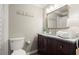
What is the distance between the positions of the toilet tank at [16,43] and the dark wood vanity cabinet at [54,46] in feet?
0.82

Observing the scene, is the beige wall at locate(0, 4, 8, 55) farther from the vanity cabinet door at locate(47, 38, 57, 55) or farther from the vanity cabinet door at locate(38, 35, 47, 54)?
the vanity cabinet door at locate(47, 38, 57, 55)

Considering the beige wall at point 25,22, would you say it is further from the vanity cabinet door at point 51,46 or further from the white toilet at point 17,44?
the vanity cabinet door at point 51,46

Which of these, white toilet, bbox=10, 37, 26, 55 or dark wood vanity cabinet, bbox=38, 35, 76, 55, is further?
white toilet, bbox=10, 37, 26, 55

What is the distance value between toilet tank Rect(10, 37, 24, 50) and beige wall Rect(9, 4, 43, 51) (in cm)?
7

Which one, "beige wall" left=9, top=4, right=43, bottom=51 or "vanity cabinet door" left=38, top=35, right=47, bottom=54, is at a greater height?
"beige wall" left=9, top=4, right=43, bottom=51

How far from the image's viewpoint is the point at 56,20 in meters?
1.04

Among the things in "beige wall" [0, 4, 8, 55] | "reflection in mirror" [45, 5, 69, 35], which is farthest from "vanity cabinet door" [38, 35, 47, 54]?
"beige wall" [0, 4, 8, 55]

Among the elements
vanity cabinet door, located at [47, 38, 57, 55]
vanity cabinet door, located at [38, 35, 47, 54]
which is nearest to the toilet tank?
vanity cabinet door, located at [38, 35, 47, 54]

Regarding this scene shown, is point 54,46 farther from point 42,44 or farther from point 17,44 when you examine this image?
point 17,44

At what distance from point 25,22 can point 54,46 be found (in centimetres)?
50

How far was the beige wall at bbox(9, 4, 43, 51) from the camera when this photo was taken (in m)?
1.01

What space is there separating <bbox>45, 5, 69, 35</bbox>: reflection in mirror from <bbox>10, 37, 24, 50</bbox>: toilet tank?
38 centimetres
